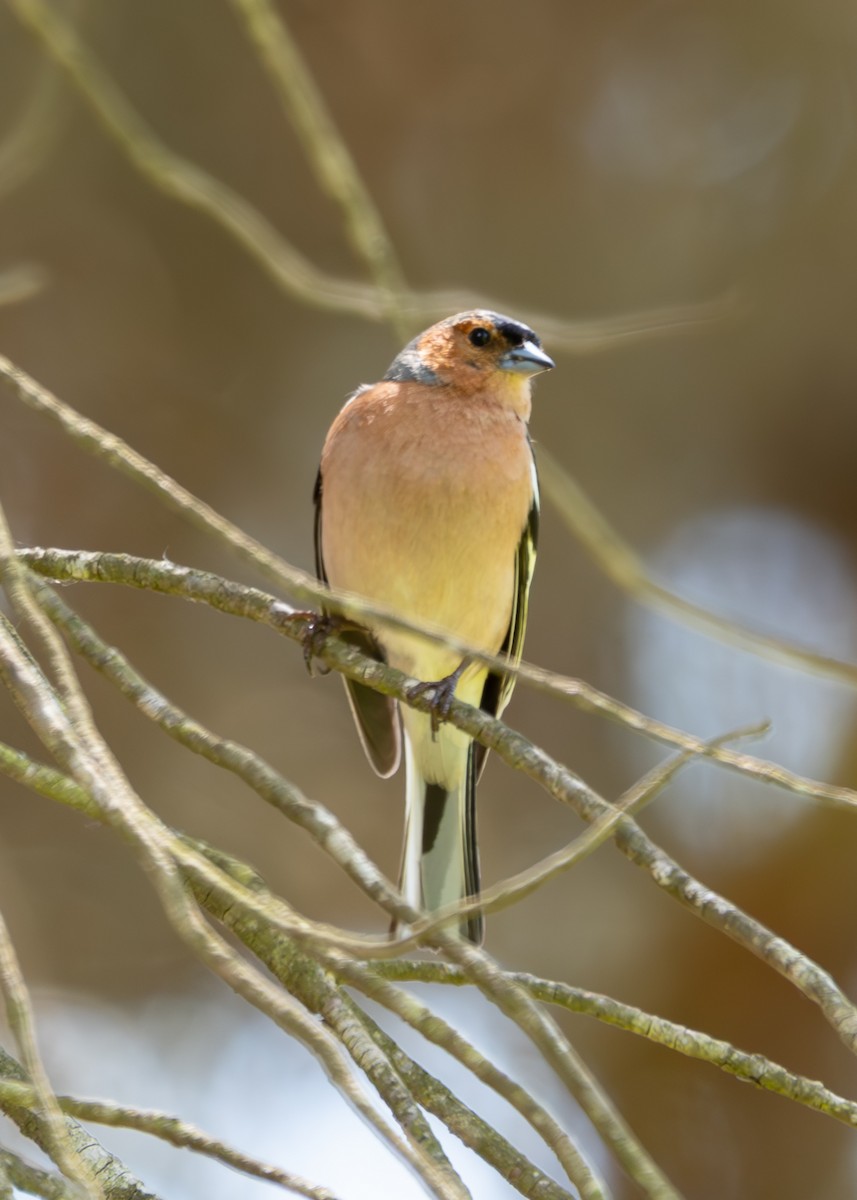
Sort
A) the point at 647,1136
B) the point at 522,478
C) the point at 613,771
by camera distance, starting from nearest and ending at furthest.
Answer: the point at 522,478 < the point at 647,1136 < the point at 613,771

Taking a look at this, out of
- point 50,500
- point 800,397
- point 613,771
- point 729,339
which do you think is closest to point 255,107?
point 50,500

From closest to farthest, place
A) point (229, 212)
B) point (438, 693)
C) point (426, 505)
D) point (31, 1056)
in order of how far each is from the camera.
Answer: point (31, 1056)
point (229, 212)
point (438, 693)
point (426, 505)

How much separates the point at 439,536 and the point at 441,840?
3.99ft

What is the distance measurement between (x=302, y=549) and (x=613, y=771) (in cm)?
202

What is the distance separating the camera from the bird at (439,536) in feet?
16.0

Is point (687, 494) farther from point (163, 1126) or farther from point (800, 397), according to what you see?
point (163, 1126)

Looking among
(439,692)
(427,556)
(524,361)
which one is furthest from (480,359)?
(439,692)

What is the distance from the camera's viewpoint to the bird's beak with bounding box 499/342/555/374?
17.8 feet

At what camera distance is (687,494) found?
24.8 feet

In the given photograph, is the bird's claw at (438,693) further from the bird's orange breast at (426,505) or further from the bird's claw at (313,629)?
the bird's orange breast at (426,505)

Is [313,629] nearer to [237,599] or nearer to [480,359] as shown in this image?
[237,599]

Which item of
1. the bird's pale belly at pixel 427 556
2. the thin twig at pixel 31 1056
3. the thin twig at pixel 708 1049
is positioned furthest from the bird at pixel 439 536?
the thin twig at pixel 31 1056

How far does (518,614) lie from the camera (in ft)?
18.0

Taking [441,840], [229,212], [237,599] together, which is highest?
[441,840]
